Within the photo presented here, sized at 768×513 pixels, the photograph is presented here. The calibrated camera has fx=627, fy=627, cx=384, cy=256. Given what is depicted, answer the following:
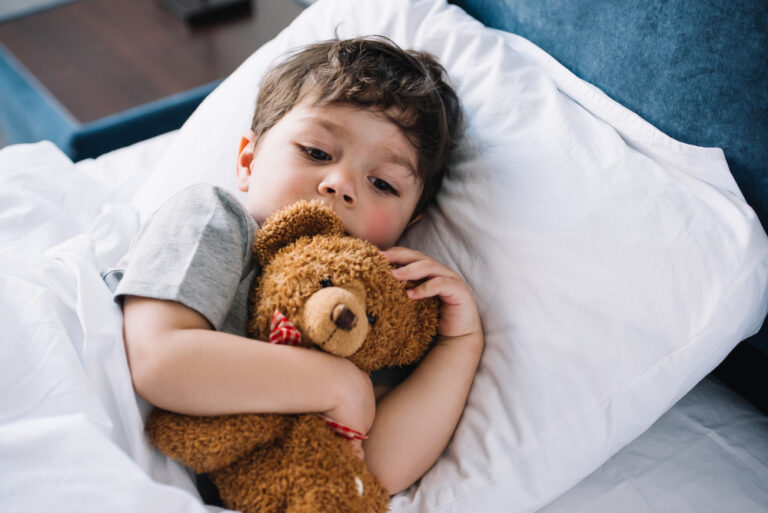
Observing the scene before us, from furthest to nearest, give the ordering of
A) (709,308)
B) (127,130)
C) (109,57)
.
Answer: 1. (109,57)
2. (127,130)
3. (709,308)

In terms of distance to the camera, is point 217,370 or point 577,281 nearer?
point 217,370

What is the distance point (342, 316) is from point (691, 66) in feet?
1.74

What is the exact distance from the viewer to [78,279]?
2.36 ft

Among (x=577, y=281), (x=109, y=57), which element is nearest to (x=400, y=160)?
(x=577, y=281)

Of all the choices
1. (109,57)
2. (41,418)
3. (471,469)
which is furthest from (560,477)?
(109,57)

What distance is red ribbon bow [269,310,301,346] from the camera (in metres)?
0.65

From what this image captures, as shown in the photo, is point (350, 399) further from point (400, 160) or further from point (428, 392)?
point (400, 160)

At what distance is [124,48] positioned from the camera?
2021mm

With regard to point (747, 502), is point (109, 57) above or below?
below

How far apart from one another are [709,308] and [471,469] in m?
0.33

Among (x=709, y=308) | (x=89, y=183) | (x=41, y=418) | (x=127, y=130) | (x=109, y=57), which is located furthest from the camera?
(x=109, y=57)

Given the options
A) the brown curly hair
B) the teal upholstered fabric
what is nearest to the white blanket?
the brown curly hair

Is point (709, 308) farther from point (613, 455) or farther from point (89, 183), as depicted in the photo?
point (89, 183)

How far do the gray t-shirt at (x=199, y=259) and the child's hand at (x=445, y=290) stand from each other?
180 mm
